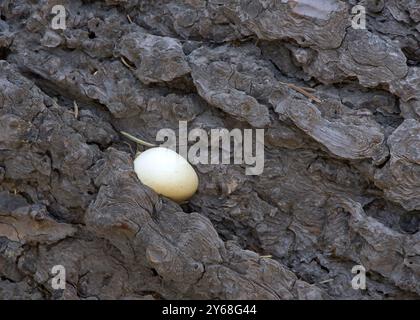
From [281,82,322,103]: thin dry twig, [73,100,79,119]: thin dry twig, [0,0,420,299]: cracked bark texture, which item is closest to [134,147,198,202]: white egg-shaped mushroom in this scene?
[0,0,420,299]: cracked bark texture

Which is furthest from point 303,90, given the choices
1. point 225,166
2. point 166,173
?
point 166,173

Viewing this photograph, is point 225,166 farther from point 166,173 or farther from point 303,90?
point 303,90

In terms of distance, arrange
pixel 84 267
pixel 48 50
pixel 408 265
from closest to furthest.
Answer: pixel 408 265
pixel 84 267
pixel 48 50

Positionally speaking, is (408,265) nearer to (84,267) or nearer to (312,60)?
(312,60)

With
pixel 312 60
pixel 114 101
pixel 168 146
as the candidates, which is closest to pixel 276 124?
pixel 312 60

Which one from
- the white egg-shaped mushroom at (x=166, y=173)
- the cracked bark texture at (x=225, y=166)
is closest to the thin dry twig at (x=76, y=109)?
the cracked bark texture at (x=225, y=166)

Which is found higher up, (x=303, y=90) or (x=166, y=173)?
(x=303, y=90)
